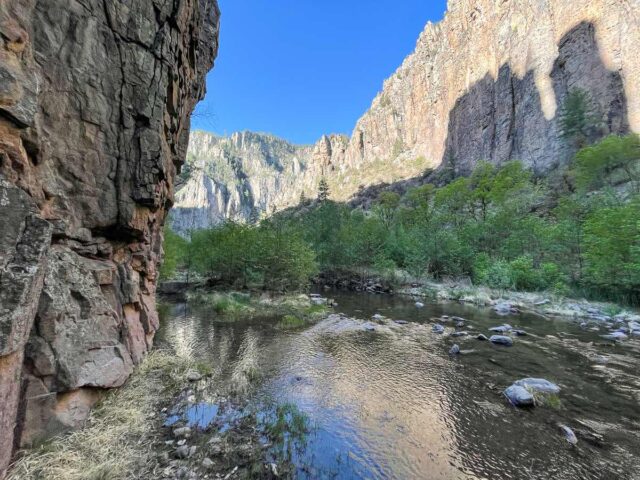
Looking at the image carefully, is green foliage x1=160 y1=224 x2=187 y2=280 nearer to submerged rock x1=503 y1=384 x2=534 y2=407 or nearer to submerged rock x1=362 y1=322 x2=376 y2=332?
submerged rock x1=362 y1=322 x2=376 y2=332

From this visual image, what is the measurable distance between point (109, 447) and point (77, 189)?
5389 mm

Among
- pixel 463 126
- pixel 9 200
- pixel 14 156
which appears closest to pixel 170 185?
pixel 14 156

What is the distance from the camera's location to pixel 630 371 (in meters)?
9.41

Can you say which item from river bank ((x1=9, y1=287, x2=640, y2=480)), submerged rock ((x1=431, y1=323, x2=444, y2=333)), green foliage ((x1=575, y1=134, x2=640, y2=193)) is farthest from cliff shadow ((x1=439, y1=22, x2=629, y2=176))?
submerged rock ((x1=431, y1=323, x2=444, y2=333))

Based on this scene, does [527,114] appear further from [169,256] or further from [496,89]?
[169,256]

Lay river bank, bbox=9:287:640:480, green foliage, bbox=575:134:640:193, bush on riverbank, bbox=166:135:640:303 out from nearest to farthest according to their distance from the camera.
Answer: river bank, bbox=9:287:640:480 < bush on riverbank, bbox=166:135:640:303 < green foliage, bbox=575:134:640:193

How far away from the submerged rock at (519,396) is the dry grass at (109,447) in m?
8.26

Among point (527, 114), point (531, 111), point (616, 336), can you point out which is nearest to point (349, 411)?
point (616, 336)

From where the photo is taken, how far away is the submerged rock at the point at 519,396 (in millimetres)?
7363

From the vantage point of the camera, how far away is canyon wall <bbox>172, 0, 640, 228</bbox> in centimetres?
4681

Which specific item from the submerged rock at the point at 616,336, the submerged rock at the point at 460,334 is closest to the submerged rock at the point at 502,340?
the submerged rock at the point at 460,334

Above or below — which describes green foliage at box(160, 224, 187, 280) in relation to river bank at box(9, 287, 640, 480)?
above

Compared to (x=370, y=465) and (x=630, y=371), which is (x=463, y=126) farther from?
(x=370, y=465)

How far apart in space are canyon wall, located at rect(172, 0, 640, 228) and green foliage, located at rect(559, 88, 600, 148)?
4.04ft
